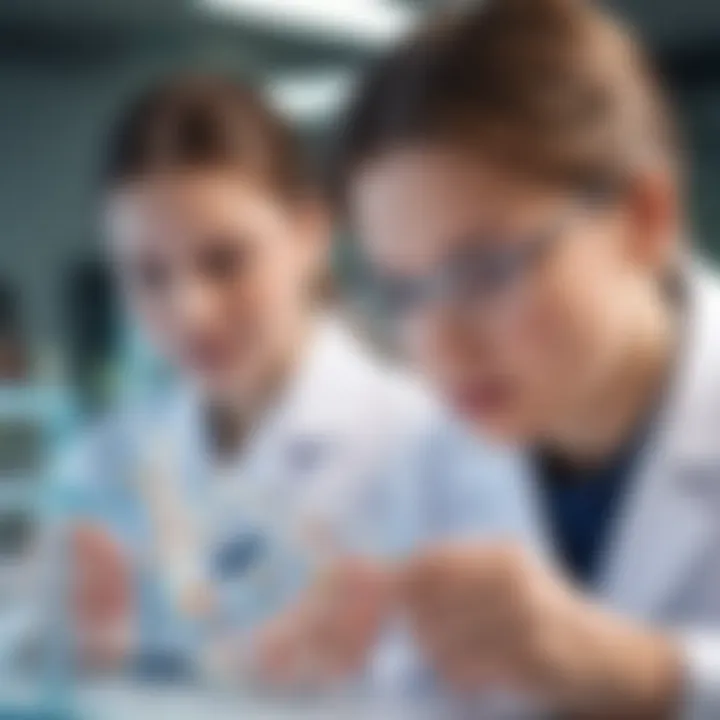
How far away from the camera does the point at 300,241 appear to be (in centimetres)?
59

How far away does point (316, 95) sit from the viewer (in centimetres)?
59

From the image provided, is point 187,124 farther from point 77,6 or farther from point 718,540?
point 718,540

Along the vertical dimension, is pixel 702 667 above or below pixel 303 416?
below

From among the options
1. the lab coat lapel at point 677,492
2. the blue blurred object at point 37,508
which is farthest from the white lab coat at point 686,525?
the blue blurred object at point 37,508

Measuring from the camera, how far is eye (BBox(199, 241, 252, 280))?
1.97 feet

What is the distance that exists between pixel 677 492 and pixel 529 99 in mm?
169

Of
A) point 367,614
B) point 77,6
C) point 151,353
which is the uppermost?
point 77,6

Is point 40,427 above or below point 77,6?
below

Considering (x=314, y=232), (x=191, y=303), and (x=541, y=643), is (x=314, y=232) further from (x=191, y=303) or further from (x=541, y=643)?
(x=541, y=643)

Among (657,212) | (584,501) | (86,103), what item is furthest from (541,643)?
(86,103)

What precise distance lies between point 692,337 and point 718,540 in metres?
0.08

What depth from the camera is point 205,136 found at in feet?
1.94

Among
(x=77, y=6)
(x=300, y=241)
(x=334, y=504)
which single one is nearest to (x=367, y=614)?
(x=334, y=504)

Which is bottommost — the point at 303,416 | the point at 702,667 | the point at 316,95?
the point at 702,667
